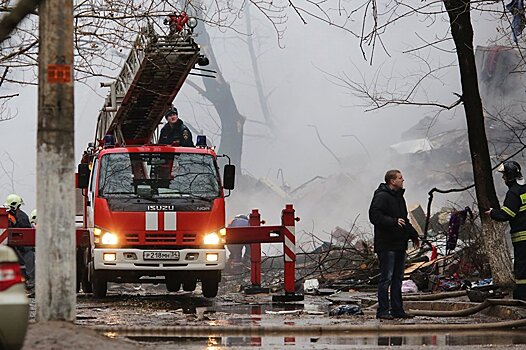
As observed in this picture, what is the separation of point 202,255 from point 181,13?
11.3ft

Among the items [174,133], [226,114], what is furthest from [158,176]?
[226,114]

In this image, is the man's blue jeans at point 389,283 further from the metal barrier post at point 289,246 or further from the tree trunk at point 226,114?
the tree trunk at point 226,114

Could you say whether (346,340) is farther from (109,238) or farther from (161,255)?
(109,238)

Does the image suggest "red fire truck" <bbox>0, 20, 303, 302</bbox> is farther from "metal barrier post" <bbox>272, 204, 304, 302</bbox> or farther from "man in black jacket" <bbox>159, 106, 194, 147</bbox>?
"man in black jacket" <bbox>159, 106, 194, 147</bbox>

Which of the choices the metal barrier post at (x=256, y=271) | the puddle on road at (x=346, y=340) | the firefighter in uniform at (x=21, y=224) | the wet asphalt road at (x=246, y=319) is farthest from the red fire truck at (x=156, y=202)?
the puddle on road at (x=346, y=340)

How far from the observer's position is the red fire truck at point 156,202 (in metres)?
15.3

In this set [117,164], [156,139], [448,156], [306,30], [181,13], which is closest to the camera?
[181,13]

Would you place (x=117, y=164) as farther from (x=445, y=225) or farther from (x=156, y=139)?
(x=445, y=225)

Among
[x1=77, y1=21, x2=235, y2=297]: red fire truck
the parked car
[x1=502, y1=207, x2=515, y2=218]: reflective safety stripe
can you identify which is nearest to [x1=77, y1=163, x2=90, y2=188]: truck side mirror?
[x1=77, y1=21, x2=235, y2=297]: red fire truck

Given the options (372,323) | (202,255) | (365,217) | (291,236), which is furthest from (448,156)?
(372,323)

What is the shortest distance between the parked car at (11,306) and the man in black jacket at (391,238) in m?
6.79

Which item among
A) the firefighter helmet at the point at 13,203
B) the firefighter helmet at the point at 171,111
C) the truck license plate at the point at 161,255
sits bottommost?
the truck license plate at the point at 161,255

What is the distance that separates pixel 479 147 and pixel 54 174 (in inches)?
296

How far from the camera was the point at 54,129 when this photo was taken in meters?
8.32
